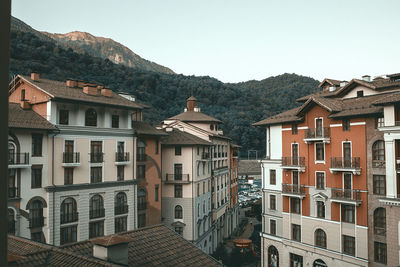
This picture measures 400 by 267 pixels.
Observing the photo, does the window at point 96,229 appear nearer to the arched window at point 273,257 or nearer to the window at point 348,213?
the arched window at point 273,257

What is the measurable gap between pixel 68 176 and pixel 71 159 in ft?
4.89

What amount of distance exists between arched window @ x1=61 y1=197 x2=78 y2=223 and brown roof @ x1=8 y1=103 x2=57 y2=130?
646 cm

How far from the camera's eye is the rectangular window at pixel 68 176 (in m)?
27.8

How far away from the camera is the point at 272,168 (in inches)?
1389

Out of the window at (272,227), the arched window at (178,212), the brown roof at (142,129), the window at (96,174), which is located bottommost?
the window at (272,227)

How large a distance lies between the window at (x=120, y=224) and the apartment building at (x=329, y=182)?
14.9m

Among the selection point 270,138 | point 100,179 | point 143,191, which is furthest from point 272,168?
point 100,179

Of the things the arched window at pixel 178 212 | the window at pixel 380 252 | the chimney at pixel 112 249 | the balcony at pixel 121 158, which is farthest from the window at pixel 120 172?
the window at pixel 380 252

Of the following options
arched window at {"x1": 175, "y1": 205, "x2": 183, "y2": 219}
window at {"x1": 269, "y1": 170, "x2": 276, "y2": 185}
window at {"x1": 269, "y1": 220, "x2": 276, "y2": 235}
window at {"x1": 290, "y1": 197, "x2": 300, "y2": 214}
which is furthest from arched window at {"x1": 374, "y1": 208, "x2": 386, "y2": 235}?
arched window at {"x1": 175, "y1": 205, "x2": 183, "y2": 219}

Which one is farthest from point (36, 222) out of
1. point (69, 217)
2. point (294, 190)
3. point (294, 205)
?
point (294, 205)

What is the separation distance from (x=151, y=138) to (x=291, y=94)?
139034mm

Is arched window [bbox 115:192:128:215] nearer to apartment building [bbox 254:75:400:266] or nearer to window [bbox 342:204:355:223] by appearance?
apartment building [bbox 254:75:400:266]

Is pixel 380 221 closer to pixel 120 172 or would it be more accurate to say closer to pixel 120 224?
pixel 120 224

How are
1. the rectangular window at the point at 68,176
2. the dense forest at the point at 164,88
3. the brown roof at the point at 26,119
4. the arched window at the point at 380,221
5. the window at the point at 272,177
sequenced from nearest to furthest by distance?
the brown roof at the point at 26,119 < the arched window at the point at 380,221 < the rectangular window at the point at 68,176 < the window at the point at 272,177 < the dense forest at the point at 164,88
